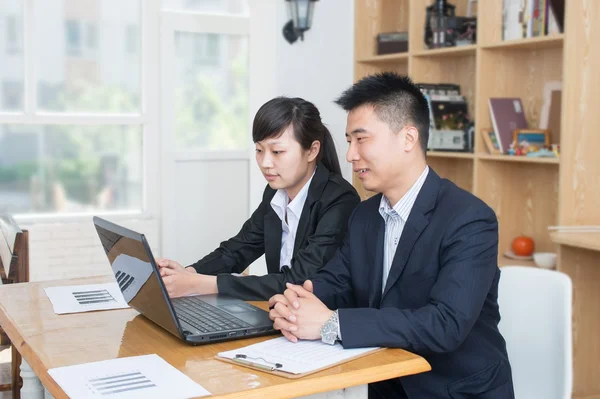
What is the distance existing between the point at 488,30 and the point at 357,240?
2138 mm

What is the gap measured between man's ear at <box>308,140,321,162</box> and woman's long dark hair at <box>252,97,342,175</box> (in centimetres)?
1

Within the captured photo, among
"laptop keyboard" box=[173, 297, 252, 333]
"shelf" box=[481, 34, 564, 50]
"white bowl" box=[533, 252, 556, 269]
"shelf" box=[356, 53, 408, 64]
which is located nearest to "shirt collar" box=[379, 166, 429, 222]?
"laptop keyboard" box=[173, 297, 252, 333]

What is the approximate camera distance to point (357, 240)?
202 centimetres

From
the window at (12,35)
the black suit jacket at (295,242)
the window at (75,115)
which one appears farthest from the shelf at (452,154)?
the window at (12,35)

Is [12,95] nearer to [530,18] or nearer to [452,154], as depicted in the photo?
[452,154]

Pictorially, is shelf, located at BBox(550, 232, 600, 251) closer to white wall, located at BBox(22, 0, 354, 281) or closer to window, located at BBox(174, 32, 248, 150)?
white wall, located at BBox(22, 0, 354, 281)

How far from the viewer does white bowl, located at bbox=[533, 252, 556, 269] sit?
11.6 feet


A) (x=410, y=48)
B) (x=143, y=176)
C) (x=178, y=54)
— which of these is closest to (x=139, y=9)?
(x=178, y=54)

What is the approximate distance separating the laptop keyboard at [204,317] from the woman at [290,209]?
13 cm

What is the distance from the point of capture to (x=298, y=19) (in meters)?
4.59

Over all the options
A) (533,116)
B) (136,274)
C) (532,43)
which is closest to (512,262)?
(533,116)

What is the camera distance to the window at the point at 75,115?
4.91 m

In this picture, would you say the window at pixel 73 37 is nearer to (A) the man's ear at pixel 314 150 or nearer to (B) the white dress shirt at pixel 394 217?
(A) the man's ear at pixel 314 150

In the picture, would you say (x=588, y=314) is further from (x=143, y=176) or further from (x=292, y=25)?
(x=143, y=176)
